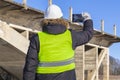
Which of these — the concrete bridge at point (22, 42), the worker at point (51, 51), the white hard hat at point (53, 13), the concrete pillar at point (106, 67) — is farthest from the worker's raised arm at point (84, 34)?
the concrete pillar at point (106, 67)

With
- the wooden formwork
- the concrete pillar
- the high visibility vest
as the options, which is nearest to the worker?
the high visibility vest

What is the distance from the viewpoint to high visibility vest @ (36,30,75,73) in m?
3.39

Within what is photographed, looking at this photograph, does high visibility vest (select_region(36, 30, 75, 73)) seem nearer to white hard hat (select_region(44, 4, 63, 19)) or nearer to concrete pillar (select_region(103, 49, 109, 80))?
white hard hat (select_region(44, 4, 63, 19))

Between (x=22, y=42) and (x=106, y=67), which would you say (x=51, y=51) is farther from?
(x=106, y=67)

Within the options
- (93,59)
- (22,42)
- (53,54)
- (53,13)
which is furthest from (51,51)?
(93,59)

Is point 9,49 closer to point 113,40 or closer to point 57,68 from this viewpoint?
point 57,68

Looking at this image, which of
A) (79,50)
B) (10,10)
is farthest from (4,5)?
(79,50)

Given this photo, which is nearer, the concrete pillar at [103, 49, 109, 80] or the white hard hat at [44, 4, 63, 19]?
the white hard hat at [44, 4, 63, 19]

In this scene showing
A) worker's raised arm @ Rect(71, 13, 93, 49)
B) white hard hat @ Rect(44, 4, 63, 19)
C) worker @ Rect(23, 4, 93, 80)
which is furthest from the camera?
worker's raised arm @ Rect(71, 13, 93, 49)

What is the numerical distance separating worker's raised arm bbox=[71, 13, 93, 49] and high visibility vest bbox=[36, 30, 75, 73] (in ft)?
Result: 0.32

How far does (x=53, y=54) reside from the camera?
3.41 m

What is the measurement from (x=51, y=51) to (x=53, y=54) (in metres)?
0.03

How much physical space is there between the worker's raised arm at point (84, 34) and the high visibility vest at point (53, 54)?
0.32ft

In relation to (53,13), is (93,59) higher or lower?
lower
